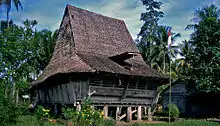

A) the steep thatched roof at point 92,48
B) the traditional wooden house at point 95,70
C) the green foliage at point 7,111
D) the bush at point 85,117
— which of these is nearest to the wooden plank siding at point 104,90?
the traditional wooden house at point 95,70

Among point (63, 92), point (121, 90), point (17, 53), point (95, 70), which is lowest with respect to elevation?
point (63, 92)

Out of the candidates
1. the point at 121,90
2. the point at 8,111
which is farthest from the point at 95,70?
the point at 8,111

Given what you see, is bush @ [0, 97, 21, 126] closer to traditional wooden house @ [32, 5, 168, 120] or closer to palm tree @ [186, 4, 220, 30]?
traditional wooden house @ [32, 5, 168, 120]

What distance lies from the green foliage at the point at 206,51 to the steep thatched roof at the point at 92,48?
5569 mm

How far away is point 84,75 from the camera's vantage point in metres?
15.8

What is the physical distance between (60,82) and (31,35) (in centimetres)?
696

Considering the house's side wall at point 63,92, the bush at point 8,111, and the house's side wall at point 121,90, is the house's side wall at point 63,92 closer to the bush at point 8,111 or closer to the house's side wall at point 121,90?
the house's side wall at point 121,90

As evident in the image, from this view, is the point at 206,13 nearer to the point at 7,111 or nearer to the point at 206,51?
the point at 206,51

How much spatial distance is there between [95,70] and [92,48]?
174 inches

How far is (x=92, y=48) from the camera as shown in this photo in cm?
1859

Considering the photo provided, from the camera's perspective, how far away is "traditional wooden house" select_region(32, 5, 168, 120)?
15883mm

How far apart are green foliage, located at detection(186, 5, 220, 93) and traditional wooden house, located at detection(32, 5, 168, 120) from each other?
4815 millimetres

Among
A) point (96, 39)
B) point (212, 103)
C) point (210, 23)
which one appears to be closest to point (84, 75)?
point (96, 39)

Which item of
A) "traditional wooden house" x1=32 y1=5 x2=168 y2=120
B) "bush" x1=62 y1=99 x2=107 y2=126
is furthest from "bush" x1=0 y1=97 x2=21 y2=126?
"traditional wooden house" x1=32 y1=5 x2=168 y2=120
